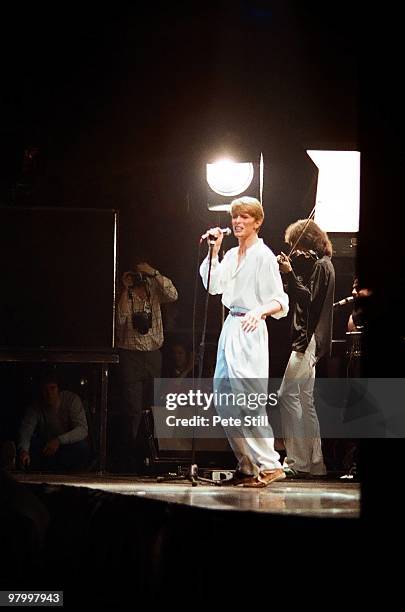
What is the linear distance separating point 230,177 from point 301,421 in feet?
5.08

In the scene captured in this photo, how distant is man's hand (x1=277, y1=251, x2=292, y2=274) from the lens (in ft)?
19.1

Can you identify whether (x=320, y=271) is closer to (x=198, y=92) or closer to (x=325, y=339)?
(x=325, y=339)

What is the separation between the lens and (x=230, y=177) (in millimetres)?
5898

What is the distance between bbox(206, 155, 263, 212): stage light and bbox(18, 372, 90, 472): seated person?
1.53 metres

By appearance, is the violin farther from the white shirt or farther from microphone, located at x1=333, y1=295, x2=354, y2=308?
the white shirt

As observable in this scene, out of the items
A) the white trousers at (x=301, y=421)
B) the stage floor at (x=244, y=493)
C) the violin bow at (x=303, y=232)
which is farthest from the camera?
the violin bow at (x=303, y=232)

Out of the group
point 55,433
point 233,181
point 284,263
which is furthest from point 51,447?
point 233,181

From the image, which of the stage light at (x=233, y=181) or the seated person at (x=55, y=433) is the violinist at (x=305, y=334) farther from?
the seated person at (x=55, y=433)

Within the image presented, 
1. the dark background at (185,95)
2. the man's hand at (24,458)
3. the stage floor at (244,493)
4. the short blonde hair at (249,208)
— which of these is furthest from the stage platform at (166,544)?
the short blonde hair at (249,208)

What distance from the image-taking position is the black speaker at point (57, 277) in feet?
19.5

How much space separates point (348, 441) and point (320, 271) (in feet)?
3.65

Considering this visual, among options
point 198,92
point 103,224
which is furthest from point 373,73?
point 103,224

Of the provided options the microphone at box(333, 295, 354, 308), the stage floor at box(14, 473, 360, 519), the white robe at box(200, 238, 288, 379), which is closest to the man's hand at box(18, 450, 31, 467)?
the stage floor at box(14, 473, 360, 519)

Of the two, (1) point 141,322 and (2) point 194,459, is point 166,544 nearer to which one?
(2) point 194,459
